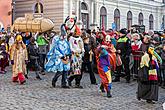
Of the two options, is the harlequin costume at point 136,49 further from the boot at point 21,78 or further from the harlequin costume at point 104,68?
the boot at point 21,78

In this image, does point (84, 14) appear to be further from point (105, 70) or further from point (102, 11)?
point (105, 70)

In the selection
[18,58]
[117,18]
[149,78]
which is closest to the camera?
[149,78]

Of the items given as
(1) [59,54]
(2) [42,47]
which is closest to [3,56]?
(2) [42,47]

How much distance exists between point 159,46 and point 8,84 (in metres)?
5.49

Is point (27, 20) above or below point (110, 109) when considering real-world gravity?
above

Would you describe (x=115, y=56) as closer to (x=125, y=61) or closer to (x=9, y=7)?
(x=125, y=61)

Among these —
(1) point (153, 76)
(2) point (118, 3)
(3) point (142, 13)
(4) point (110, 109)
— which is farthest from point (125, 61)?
(3) point (142, 13)

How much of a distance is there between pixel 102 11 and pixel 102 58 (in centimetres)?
3067

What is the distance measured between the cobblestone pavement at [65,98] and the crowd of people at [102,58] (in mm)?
385

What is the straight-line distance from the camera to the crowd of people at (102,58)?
1020cm

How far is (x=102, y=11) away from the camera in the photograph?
135 feet

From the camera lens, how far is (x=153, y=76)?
9.98 meters

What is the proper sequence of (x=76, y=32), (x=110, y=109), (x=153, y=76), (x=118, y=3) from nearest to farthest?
(x=110, y=109) < (x=153, y=76) < (x=76, y=32) < (x=118, y=3)

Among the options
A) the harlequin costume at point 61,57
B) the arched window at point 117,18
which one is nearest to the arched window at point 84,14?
the arched window at point 117,18
